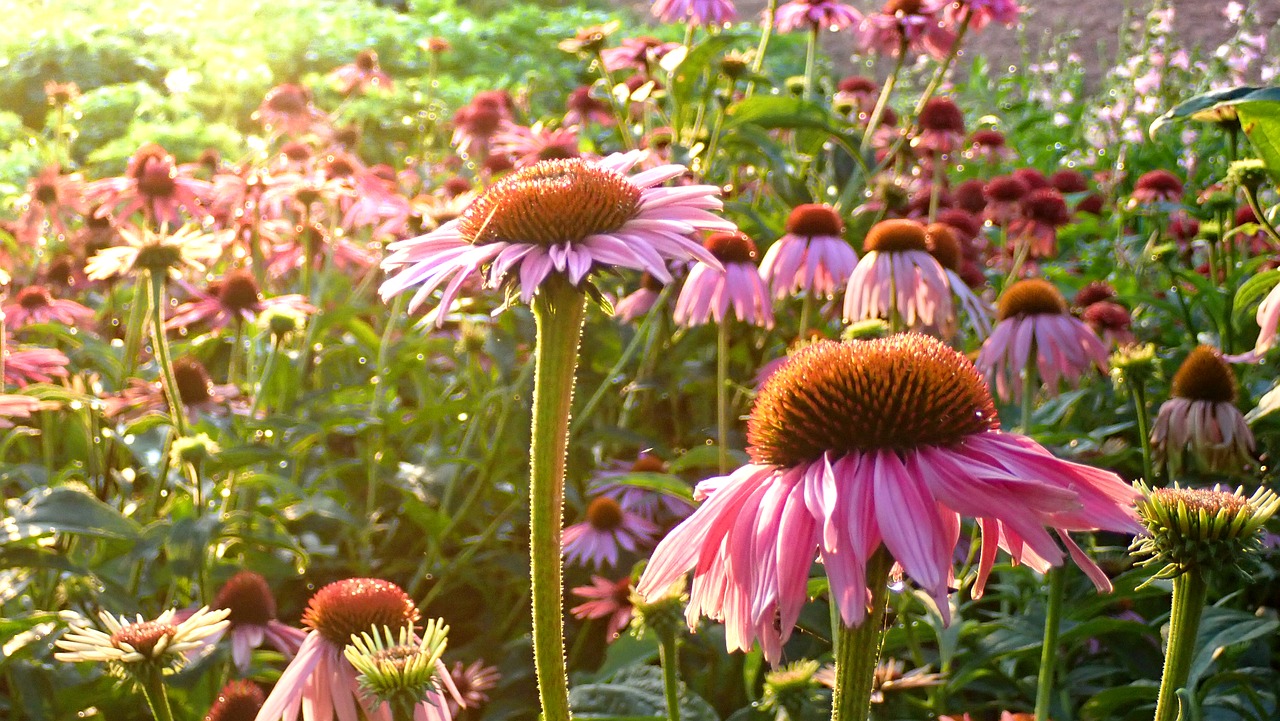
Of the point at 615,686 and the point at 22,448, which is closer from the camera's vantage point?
the point at 615,686

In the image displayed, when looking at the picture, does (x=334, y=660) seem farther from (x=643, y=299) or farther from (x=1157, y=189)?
(x=1157, y=189)

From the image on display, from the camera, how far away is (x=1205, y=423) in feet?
4.91

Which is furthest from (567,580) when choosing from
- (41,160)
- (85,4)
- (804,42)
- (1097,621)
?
(85,4)

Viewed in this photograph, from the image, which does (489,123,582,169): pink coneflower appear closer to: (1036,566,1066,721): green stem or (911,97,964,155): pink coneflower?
(911,97,964,155): pink coneflower

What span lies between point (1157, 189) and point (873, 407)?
8.66 ft

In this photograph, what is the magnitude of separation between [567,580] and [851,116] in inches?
79.3

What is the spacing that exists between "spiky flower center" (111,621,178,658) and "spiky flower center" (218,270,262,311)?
142 cm

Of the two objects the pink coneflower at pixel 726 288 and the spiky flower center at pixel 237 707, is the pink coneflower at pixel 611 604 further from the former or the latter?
the spiky flower center at pixel 237 707

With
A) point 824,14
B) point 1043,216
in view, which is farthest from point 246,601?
point 1043,216

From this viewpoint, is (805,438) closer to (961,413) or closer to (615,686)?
(961,413)

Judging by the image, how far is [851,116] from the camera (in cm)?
355

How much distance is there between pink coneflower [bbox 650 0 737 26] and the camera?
2678mm

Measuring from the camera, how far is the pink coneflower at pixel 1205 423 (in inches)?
58.3

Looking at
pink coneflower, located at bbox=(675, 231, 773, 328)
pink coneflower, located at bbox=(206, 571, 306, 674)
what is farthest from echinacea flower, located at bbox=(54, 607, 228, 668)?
pink coneflower, located at bbox=(675, 231, 773, 328)
